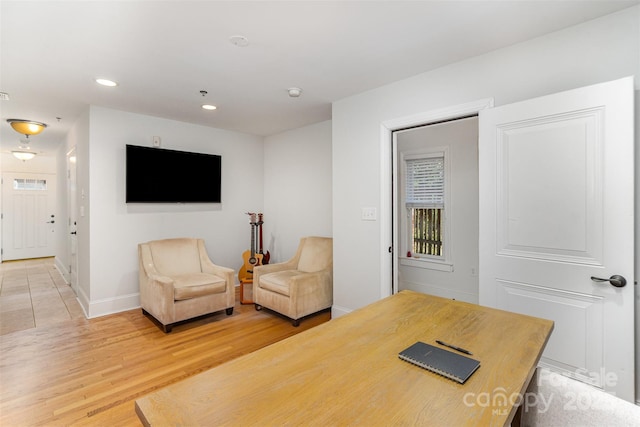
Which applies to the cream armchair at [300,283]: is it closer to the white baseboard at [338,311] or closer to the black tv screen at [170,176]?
the white baseboard at [338,311]

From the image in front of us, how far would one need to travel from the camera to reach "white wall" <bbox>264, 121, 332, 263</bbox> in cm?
438

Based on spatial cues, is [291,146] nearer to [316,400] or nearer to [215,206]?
[215,206]

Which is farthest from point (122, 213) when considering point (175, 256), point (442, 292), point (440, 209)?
point (442, 292)

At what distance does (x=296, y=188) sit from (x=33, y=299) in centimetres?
396

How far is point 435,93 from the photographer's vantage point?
2658 mm

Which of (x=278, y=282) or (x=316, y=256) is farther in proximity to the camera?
(x=316, y=256)

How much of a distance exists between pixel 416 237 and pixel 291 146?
2.34 meters

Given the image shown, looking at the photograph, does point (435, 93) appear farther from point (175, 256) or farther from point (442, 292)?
point (175, 256)

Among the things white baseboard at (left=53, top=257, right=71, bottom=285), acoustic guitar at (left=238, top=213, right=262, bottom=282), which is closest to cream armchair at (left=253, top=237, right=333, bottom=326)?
acoustic guitar at (left=238, top=213, right=262, bottom=282)

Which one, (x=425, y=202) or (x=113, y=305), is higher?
(x=425, y=202)

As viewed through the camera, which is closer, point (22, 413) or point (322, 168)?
point (22, 413)

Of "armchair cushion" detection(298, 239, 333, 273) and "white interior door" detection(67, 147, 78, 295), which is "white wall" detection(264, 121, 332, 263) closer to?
"armchair cushion" detection(298, 239, 333, 273)

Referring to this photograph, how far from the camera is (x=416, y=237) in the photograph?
4.59 m

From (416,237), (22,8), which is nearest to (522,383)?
(22,8)
